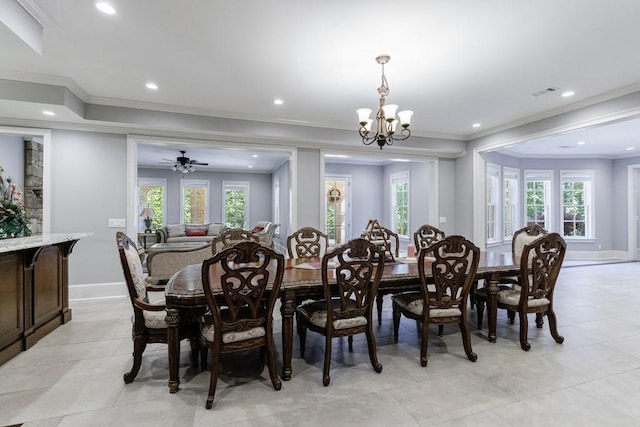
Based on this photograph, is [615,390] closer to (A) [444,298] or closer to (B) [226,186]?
(A) [444,298]

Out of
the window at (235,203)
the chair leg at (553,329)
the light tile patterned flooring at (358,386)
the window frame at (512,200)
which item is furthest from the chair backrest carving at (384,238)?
the window at (235,203)

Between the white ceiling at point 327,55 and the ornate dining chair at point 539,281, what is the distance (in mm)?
1740

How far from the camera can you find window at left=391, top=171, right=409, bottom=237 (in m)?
8.21

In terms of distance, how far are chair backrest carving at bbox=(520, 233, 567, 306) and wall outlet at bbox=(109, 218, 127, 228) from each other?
4936 millimetres

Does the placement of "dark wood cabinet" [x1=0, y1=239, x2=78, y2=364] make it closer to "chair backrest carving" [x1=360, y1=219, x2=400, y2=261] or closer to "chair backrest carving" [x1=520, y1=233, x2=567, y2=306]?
"chair backrest carving" [x1=360, y1=219, x2=400, y2=261]

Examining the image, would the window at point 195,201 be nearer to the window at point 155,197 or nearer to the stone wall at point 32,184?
the window at point 155,197

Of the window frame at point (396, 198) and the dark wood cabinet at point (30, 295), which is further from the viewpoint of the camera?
the window frame at point (396, 198)

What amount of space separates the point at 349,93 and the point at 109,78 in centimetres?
273

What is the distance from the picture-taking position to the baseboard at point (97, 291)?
446 cm

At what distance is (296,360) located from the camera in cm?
265

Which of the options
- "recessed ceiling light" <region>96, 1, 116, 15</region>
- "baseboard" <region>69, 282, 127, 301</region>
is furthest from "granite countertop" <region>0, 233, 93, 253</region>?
"recessed ceiling light" <region>96, 1, 116, 15</region>

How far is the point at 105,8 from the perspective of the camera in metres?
2.33

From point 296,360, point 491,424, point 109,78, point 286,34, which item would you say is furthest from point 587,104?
point 109,78

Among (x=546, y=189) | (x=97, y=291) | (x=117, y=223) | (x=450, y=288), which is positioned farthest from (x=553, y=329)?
(x=546, y=189)
